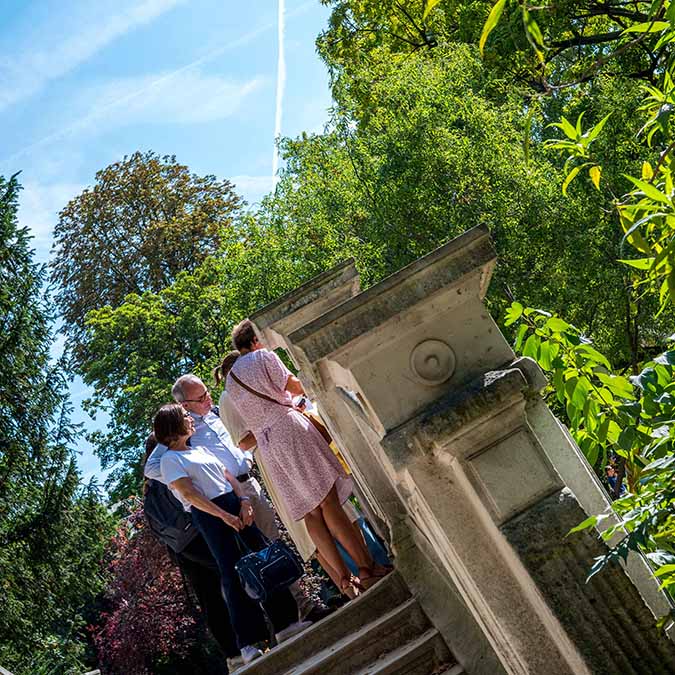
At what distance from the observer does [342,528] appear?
6.50 metres

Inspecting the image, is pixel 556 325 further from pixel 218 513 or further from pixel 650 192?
pixel 218 513

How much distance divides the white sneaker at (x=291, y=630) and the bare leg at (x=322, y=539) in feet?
1.32

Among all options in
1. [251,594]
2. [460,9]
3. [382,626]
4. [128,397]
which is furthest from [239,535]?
[128,397]

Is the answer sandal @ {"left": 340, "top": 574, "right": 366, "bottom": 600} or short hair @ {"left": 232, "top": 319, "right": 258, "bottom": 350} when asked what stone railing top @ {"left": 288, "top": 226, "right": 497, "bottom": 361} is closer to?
short hair @ {"left": 232, "top": 319, "right": 258, "bottom": 350}

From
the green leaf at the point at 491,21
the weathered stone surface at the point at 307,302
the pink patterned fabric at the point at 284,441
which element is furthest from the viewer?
the pink patterned fabric at the point at 284,441

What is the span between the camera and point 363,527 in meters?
6.83

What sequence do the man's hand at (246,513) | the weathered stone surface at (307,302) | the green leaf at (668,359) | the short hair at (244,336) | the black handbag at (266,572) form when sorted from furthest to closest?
the man's hand at (246,513)
the short hair at (244,336)
the black handbag at (266,572)
the weathered stone surface at (307,302)
the green leaf at (668,359)

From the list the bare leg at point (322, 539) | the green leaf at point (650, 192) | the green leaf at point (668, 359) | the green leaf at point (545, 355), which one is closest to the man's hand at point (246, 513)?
the bare leg at point (322, 539)

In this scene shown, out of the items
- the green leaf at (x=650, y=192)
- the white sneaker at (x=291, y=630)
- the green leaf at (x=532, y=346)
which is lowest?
the white sneaker at (x=291, y=630)

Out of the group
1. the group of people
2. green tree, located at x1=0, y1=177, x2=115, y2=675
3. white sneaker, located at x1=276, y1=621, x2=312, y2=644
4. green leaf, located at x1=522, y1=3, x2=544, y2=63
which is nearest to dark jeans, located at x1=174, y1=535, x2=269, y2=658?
the group of people

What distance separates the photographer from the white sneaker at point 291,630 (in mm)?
6637

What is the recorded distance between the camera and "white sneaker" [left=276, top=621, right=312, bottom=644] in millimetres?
6637

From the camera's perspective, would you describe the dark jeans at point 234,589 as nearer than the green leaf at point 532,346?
No

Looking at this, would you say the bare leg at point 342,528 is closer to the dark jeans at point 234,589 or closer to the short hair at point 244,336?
the dark jeans at point 234,589
